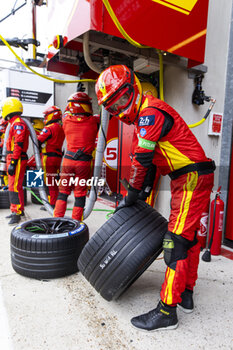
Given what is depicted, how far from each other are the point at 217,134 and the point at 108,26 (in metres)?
1.90

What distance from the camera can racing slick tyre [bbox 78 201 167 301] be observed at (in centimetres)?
171

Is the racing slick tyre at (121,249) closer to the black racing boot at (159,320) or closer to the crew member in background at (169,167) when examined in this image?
the crew member in background at (169,167)

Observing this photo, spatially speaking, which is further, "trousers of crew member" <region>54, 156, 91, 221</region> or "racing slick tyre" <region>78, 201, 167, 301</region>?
"trousers of crew member" <region>54, 156, 91, 221</region>

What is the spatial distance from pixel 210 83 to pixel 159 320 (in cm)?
275

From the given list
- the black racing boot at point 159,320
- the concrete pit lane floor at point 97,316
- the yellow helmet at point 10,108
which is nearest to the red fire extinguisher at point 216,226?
the concrete pit lane floor at point 97,316

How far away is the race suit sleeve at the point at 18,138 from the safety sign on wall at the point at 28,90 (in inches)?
154

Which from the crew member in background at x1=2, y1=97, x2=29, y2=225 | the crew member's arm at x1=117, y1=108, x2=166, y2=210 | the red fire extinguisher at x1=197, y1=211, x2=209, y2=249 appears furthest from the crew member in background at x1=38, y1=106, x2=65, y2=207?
the crew member's arm at x1=117, y1=108, x2=166, y2=210

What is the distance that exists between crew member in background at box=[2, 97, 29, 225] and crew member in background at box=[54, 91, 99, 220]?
0.96 meters

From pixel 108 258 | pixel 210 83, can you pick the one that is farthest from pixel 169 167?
pixel 210 83

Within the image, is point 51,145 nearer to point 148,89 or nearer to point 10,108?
point 10,108

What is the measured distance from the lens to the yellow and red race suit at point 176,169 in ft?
5.27

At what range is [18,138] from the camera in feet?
13.0

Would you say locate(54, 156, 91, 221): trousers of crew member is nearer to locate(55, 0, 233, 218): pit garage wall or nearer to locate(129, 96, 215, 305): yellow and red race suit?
locate(55, 0, 233, 218): pit garage wall

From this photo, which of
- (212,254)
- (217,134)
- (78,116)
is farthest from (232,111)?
(78,116)
